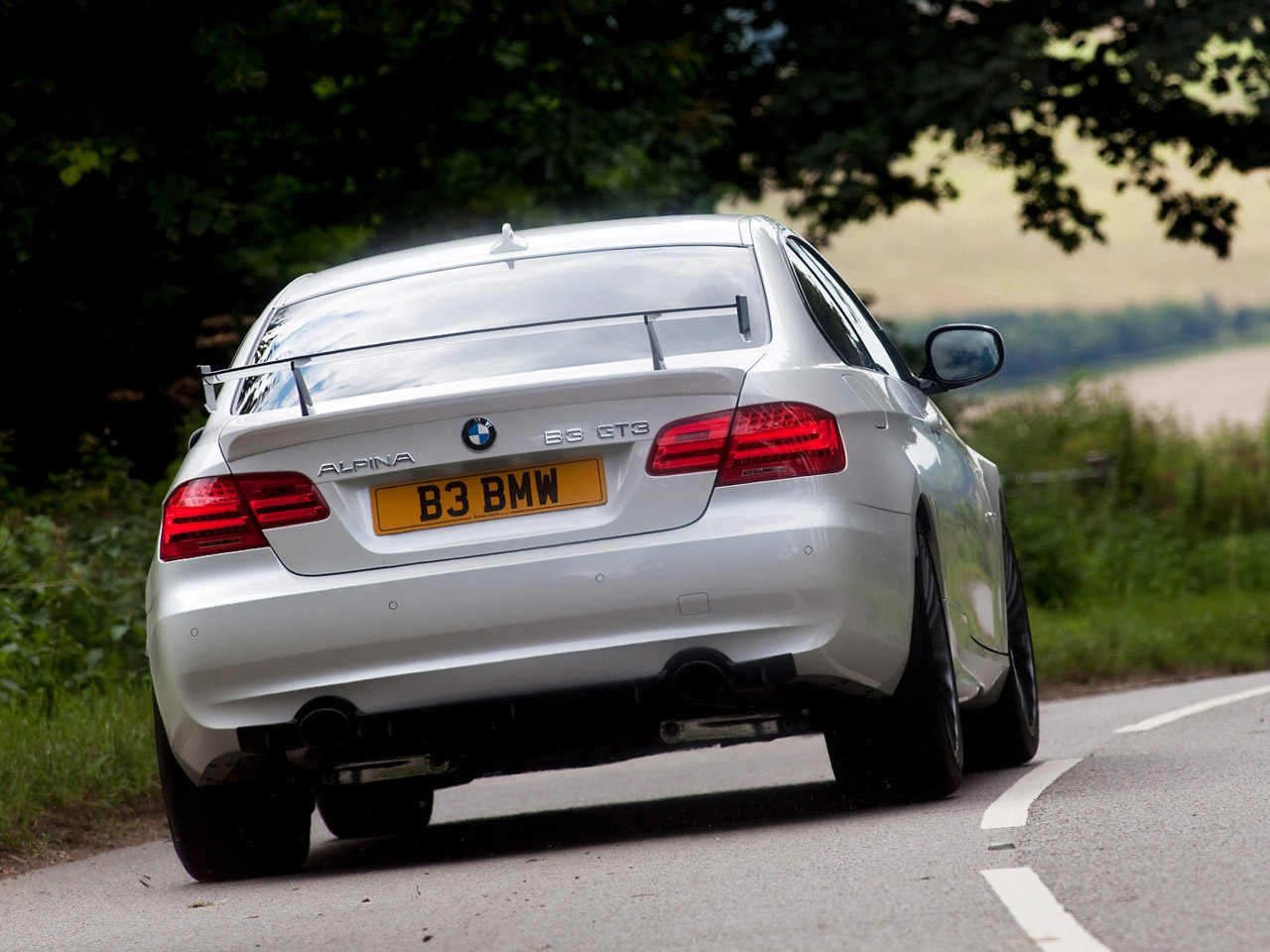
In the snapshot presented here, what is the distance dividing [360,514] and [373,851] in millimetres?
1826

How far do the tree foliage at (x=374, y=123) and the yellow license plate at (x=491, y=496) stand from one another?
736cm

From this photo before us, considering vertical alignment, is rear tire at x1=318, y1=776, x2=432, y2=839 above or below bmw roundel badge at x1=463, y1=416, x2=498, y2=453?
below

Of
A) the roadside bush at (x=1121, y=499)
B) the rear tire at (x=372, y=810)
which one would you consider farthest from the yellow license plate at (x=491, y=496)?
the roadside bush at (x=1121, y=499)

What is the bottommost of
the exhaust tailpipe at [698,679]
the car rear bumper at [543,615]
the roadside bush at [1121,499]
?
the roadside bush at [1121,499]

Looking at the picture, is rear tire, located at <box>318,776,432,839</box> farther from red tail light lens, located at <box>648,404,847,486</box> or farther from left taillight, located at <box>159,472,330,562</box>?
red tail light lens, located at <box>648,404,847,486</box>

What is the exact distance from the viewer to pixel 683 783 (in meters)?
9.41

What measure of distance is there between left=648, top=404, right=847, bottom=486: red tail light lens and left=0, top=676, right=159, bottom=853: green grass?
2951 millimetres

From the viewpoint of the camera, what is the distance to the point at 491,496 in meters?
6.00

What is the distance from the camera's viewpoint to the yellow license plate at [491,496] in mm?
5977

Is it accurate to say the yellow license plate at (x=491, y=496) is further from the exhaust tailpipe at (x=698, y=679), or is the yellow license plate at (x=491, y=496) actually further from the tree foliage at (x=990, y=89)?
the tree foliage at (x=990, y=89)

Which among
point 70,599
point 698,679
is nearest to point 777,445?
point 698,679

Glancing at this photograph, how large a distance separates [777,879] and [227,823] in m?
1.94

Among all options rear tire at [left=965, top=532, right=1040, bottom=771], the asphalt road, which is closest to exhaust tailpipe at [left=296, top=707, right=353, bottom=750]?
the asphalt road

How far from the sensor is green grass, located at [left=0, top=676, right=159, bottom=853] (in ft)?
25.7
